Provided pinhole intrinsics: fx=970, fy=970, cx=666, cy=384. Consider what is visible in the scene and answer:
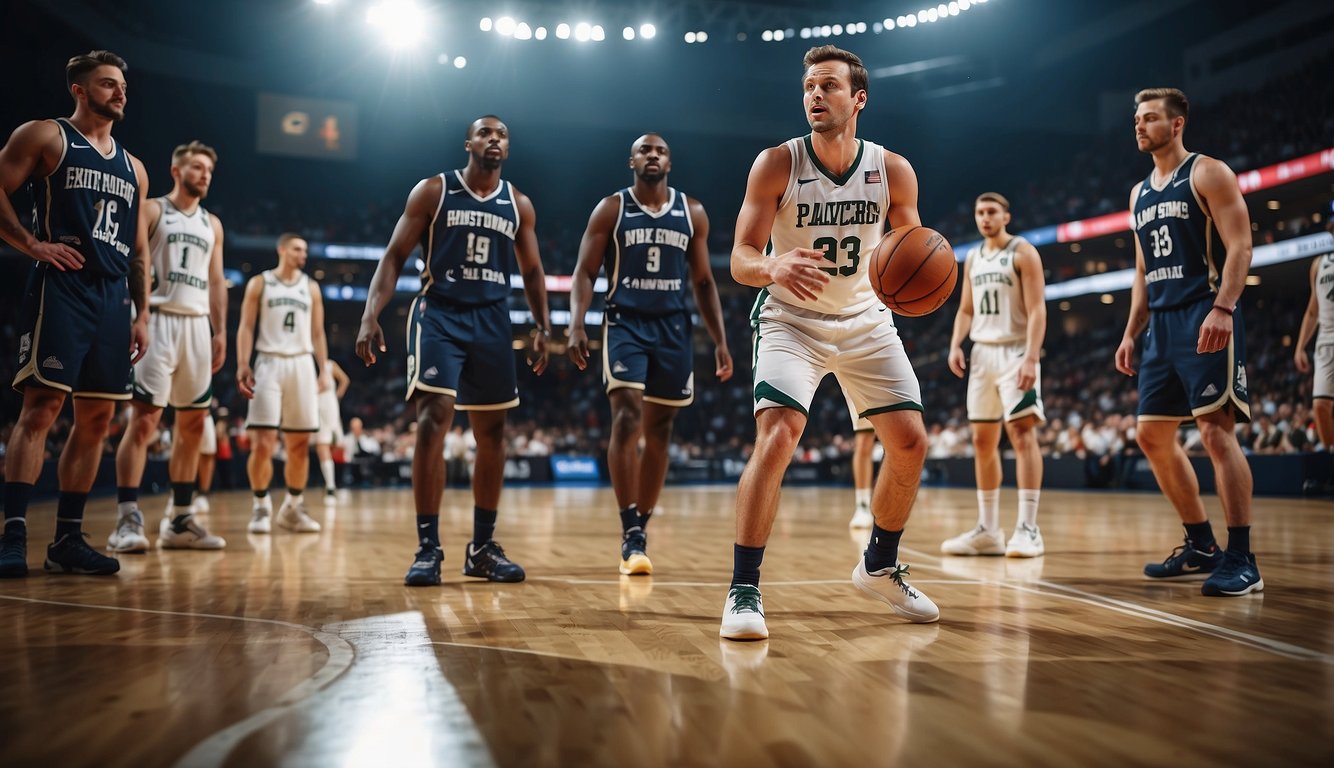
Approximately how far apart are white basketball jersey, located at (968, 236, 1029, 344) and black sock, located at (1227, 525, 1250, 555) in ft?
7.55

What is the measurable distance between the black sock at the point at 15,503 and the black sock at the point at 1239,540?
5.69 m

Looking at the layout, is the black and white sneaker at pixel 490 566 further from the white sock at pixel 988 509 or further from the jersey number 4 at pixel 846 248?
the white sock at pixel 988 509

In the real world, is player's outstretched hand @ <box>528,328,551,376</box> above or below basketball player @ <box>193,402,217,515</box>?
above

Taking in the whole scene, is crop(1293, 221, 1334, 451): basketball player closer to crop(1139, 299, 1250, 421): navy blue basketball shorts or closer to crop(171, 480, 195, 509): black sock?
crop(1139, 299, 1250, 421): navy blue basketball shorts

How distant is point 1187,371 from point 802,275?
2.40 m

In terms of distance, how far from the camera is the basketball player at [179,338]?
6316mm

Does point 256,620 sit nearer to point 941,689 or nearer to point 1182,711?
point 941,689

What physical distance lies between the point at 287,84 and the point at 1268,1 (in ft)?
92.7

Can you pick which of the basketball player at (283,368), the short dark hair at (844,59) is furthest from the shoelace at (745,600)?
the basketball player at (283,368)

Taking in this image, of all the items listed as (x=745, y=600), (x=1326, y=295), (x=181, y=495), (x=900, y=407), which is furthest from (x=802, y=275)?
(x=1326, y=295)

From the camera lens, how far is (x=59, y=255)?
4.68 metres

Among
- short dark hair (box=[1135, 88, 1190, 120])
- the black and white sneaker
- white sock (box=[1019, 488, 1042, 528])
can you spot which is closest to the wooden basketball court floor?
the black and white sneaker

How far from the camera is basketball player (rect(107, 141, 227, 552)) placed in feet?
20.7

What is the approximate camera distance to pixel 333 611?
380 centimetres
